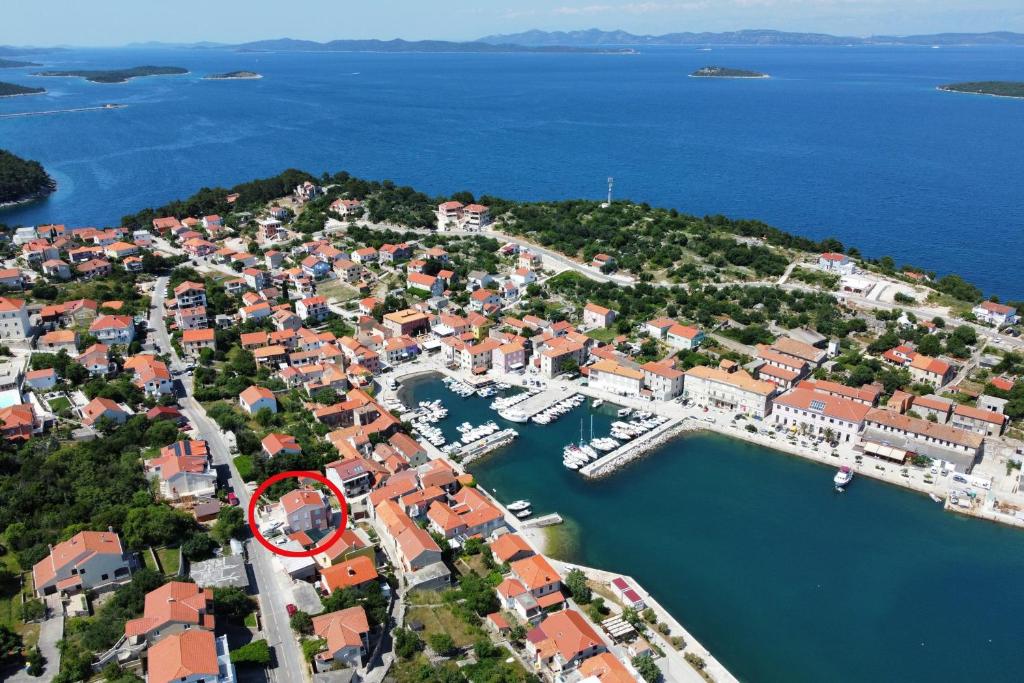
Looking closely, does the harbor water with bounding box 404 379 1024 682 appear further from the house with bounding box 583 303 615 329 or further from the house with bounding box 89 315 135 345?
the house with bounding box 89 315 135 345

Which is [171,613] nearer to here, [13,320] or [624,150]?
[13,320]

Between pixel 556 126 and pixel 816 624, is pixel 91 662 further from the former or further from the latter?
pixel 556 126

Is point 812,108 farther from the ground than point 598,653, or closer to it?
farther from the ground

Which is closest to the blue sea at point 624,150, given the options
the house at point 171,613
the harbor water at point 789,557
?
the harbor water at point 789,557

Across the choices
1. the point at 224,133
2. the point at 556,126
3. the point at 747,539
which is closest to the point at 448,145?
the point at 556,126

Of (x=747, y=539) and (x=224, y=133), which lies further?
(x=224, y=133)
